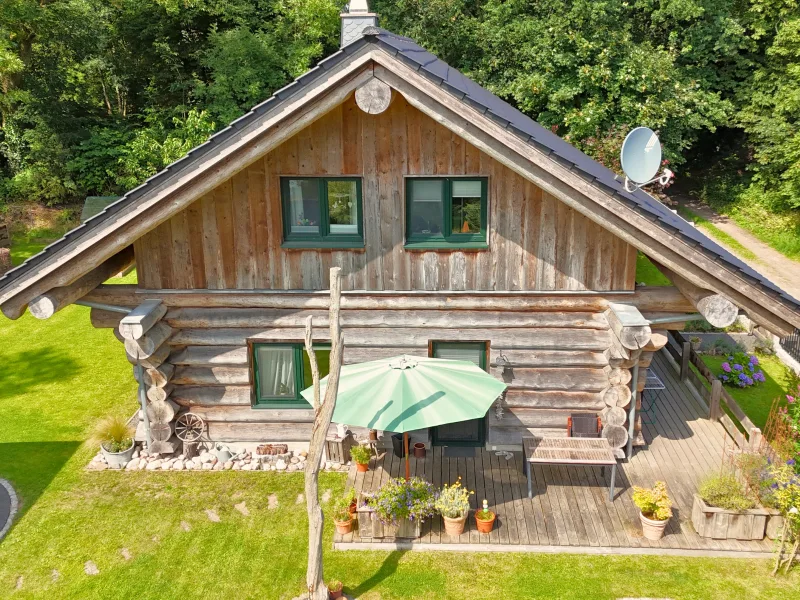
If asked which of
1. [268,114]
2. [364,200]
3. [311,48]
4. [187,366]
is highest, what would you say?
[311,48]

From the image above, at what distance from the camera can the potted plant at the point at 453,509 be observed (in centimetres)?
1033

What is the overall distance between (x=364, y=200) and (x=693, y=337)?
1109 centimetres

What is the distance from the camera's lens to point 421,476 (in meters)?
12.0

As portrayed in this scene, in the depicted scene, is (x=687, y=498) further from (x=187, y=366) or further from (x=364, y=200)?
(x=187, y=366)

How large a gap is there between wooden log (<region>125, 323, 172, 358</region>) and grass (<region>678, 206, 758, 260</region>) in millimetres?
24806

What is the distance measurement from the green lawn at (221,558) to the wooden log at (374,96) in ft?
21.2

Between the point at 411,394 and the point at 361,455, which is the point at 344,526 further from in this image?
the point at 411,394

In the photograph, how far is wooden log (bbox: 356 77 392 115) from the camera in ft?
32.4

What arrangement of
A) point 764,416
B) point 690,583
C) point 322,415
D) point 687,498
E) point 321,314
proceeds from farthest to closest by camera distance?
point 764,416 < point 321,314 < point 687,498 < point 690,583 < point 322,415

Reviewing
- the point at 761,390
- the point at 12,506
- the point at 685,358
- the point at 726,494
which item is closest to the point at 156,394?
the point at 12,506

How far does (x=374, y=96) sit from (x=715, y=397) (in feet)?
30.0

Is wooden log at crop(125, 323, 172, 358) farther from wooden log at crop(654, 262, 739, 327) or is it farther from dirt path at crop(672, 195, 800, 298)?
dirt path at crop(672, 195, 800, 298)

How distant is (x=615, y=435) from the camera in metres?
12.2

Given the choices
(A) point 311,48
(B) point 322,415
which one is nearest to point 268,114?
(B) point 322,415
